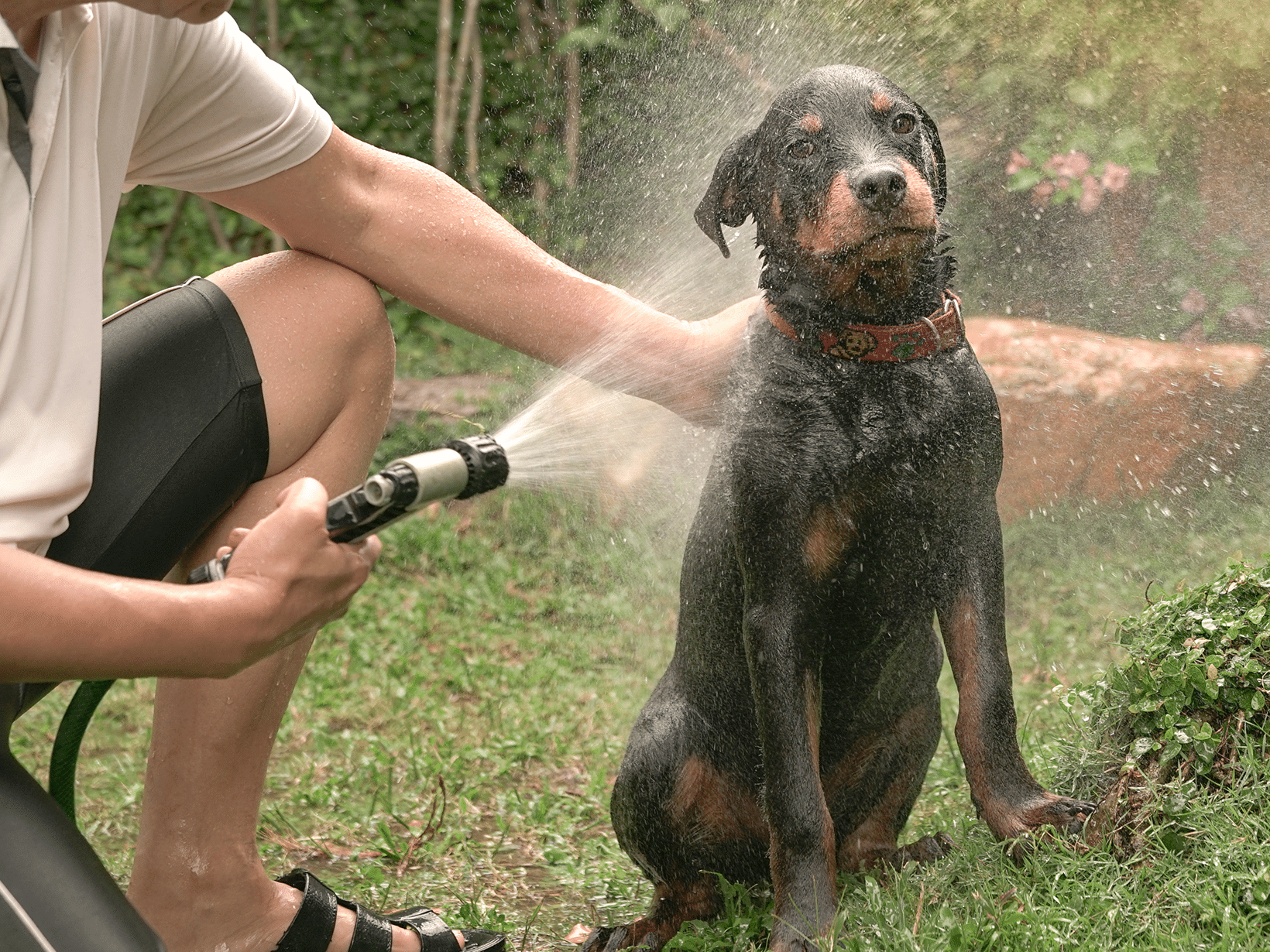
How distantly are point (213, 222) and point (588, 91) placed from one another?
225 centimetres

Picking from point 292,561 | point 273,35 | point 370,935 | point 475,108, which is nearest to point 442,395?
point 475,108

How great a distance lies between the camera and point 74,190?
1.90 meters

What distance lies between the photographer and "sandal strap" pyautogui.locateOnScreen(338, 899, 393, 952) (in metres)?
2.27

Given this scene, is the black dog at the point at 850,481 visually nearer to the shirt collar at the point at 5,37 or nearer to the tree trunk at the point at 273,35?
the shirt collar at the point at 5,37

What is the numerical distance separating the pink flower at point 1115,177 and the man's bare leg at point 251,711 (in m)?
2.78

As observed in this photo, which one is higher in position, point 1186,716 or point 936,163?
point 936,163

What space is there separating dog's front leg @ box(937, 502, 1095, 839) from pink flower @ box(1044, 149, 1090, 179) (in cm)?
233

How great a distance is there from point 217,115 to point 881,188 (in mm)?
1104

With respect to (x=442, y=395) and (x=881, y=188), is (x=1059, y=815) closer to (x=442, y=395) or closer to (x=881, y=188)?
(x=881, y=188)

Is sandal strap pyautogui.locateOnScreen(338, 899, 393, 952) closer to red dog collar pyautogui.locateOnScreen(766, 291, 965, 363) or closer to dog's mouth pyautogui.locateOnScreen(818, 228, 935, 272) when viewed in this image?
red dog collar pyautogui.locateOnScreen(766, 291, 965, 363)

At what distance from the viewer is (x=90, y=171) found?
1.93 metres

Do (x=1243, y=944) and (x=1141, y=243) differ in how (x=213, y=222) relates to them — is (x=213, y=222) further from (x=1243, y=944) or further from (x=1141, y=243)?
(x=1243, y=944)

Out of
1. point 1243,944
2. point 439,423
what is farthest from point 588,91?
point 1243,944

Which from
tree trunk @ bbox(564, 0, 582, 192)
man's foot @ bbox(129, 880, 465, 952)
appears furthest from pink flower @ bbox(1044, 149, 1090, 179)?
man's foot @ bbox(129, 880, 465, 952)
